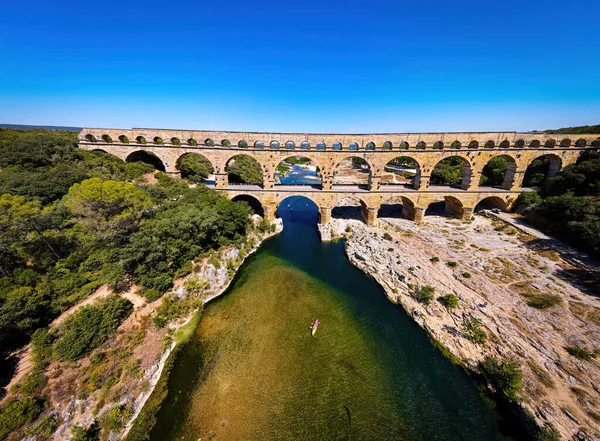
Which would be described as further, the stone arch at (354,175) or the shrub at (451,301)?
the stone arch at (354,175)

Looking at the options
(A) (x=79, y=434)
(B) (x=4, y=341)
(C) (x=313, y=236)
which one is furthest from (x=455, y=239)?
(B) (x=4, y=341)

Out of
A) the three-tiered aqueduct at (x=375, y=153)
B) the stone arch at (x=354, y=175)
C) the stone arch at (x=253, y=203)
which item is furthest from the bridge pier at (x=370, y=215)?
the stone arch at (x=253, y=203)

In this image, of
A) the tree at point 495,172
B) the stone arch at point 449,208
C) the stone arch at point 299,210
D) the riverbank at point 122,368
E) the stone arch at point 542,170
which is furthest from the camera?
the stone arch at point 299,210

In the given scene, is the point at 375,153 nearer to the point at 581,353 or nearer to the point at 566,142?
the point at 581,353

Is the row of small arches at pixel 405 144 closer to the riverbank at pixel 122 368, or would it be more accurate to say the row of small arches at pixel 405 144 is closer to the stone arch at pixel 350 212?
the stone arch at pixel 350 212

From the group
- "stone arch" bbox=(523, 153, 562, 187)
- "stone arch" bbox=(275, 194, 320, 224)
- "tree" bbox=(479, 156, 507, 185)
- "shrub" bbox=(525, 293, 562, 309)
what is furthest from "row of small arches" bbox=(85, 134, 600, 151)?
"shrub" bbox=(525, 293, 562, 309)

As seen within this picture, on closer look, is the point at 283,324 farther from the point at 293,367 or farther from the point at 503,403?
the point at 503,403

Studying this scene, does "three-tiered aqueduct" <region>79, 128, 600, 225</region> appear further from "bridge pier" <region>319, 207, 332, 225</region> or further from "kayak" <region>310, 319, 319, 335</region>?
"kayak" <region>310, 319, 319, 335</region>
